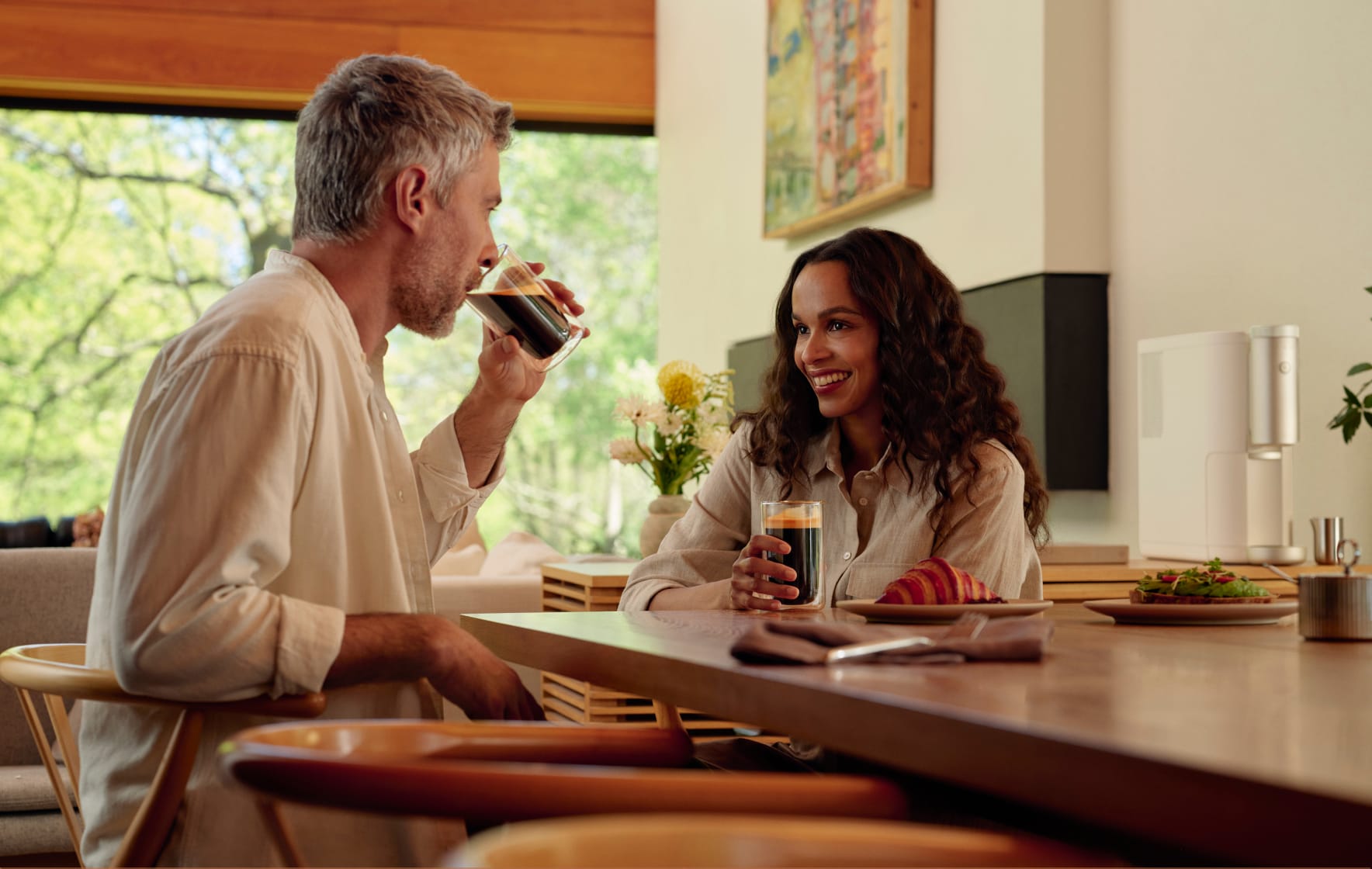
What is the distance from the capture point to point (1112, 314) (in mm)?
3682

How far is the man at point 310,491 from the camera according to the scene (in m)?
1.29

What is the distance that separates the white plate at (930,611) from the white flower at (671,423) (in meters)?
1.60

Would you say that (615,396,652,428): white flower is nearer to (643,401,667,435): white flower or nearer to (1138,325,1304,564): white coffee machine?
(643,401,667,435): white flower

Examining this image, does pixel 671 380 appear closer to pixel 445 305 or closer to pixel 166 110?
pixel 445 305

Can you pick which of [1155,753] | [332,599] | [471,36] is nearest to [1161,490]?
[332,599]

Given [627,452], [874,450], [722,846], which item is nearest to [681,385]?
[627,452]

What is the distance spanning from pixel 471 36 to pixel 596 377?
2702 millimetres

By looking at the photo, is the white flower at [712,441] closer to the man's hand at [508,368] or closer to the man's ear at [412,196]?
the man's hand at [508,368]

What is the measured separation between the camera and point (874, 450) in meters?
2.33

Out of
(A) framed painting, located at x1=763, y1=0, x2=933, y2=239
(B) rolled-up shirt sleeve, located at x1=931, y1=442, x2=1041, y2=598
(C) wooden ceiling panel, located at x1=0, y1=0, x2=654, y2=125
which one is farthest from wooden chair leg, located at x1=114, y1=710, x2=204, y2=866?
(C) wooden ceiling panel, located at x1=0, y1=0, x2=654, y2=125

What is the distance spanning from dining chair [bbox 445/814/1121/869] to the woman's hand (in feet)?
3.17

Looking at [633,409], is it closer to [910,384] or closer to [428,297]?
[910,384]

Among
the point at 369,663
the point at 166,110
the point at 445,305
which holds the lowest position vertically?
the point at 369,663

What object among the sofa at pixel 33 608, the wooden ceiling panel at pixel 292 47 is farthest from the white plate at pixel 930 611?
the wooden ceiling panel at pixel 292 47
